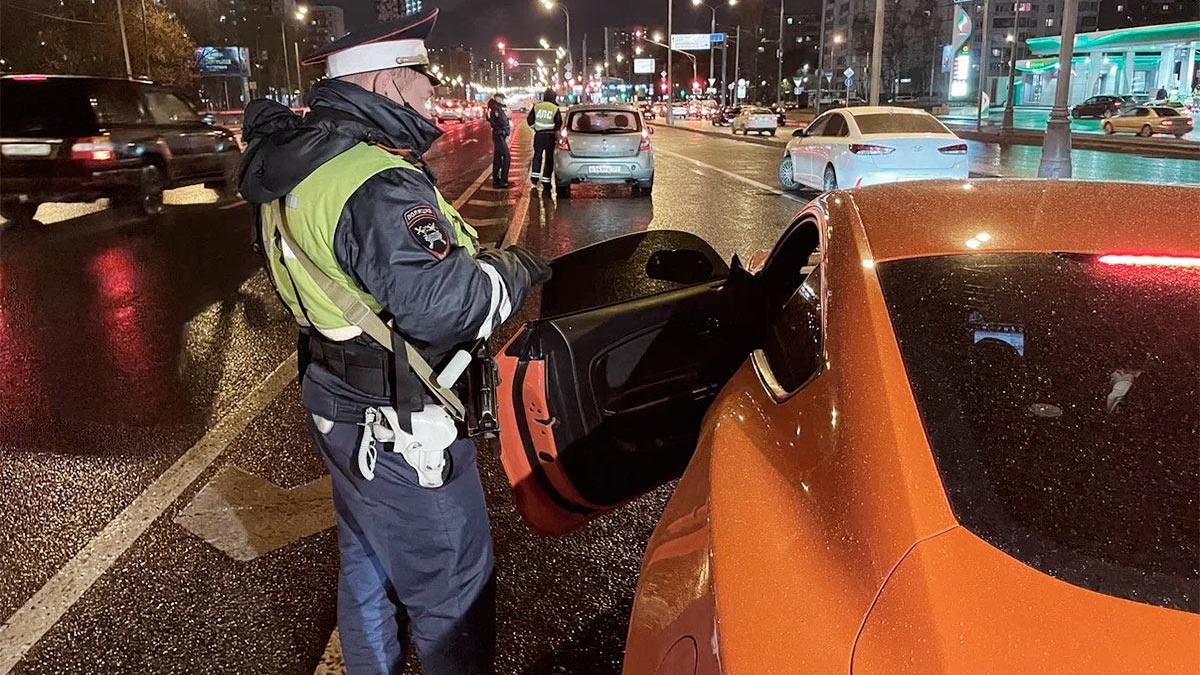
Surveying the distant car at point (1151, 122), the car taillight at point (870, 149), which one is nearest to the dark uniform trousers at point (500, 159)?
the car taillight at point (870, 149)

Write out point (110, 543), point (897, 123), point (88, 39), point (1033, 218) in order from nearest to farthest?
point (1033, 218), point (110, 543), point (897, 123), point (88, 39)

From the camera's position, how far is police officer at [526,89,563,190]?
1692 centimetres

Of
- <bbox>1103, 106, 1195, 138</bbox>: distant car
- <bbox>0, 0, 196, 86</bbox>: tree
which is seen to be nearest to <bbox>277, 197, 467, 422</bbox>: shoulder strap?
<bbox>1103, 106, 1195, 138</bbox>: distant car

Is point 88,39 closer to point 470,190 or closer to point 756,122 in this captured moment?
point 756,122

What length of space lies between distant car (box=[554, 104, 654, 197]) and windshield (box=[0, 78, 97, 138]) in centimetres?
714

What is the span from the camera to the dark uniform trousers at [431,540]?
2213 millimetres

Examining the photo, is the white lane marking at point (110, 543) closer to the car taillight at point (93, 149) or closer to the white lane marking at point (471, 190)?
the car taillight at point (93, 149)

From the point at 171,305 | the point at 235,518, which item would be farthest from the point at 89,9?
the point at 235,518

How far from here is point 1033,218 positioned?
2125 millimetres

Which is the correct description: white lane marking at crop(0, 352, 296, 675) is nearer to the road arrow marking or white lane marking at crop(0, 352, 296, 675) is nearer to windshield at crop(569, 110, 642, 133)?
the road arrow marking

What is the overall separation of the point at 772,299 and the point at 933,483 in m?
1.79

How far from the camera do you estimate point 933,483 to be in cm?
153

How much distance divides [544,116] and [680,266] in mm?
13709

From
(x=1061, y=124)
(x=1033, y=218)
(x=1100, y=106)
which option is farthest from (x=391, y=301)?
(x=1100, y=106)
